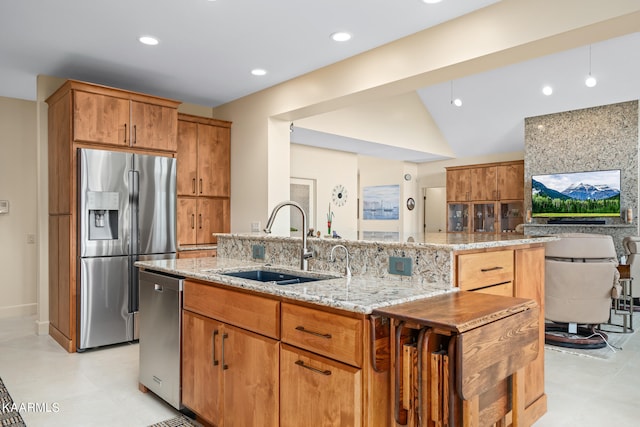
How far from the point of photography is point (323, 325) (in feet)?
5.59

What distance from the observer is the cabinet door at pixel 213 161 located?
5.07 m

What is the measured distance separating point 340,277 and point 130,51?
2866mm

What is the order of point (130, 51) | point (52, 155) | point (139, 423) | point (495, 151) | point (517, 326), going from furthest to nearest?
point (495, 151), point (52, 155), point (130, 51), point (139, 423), point (517, 326)

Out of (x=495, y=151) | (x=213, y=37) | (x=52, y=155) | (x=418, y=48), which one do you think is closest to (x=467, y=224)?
(x=495, y=151)

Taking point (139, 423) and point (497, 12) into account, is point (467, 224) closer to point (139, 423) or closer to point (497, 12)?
point (497, 12)

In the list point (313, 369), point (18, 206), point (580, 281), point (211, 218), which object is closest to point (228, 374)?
point (313, 369)

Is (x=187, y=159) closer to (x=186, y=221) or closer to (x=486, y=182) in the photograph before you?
(x=186, y=221)

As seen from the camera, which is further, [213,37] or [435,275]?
[213,37]

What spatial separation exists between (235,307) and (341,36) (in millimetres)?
2355

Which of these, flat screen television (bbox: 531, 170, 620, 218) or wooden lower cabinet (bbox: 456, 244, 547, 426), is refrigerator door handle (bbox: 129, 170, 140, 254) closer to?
wooden lower cabinet (bbox: 456, 244, 547, 426)

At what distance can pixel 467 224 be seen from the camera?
28.2ft

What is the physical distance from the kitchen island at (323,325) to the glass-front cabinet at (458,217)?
609 centimetres

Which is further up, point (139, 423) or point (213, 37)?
point (213, 37)

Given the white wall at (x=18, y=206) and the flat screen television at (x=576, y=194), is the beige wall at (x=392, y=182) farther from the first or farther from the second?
the white wall at (x=18, y=206)
